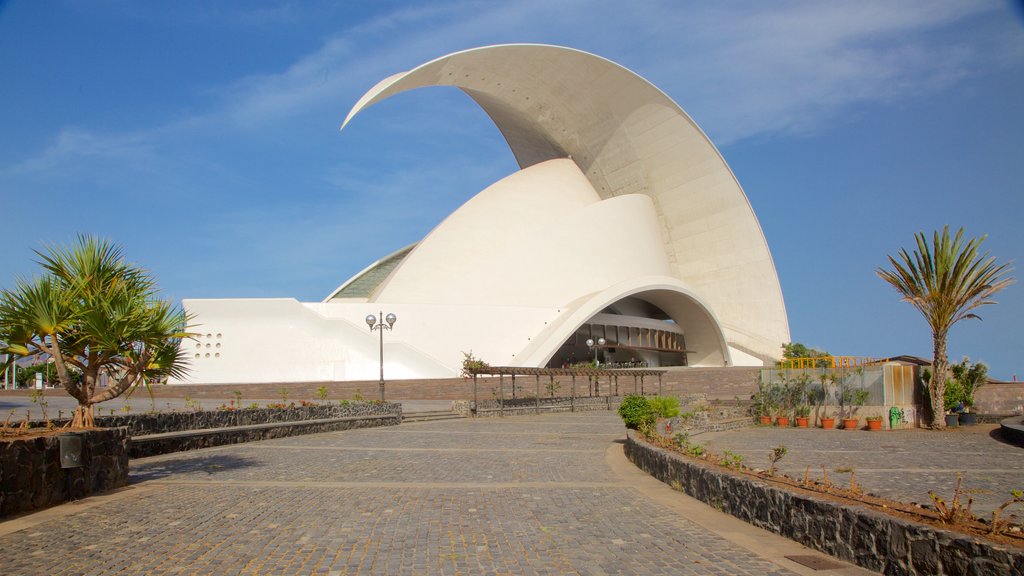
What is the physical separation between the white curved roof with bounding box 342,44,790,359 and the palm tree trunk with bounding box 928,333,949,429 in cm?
2077

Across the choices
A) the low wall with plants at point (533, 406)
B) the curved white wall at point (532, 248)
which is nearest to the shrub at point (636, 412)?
the low wall with plants at point (533, 406)

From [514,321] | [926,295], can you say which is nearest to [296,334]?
[514,321]

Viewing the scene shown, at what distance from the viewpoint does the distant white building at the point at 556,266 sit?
28250 mm

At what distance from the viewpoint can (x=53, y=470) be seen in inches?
264

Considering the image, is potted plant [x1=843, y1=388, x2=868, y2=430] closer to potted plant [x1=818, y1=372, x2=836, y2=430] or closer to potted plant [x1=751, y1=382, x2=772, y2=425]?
potted plant [x1=818, y1=372, x2=836, y2=430]

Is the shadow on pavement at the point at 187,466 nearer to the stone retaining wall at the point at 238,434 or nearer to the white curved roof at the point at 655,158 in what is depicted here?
the stone retaining wall at the point at 238,434

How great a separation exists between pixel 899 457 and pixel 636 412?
386 centimetres

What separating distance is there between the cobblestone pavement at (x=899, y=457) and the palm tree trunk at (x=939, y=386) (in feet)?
1.46

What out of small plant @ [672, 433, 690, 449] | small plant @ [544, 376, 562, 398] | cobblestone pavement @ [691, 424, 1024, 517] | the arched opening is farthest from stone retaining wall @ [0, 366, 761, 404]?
small plant @ [672, 433, 690, 449]

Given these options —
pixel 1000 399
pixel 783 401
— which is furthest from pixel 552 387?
pixel 1000 399

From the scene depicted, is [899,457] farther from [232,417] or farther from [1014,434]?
[232,417]

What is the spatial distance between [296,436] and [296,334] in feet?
46.8

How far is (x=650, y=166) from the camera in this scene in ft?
134

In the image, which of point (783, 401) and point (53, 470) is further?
point (783, 401)
